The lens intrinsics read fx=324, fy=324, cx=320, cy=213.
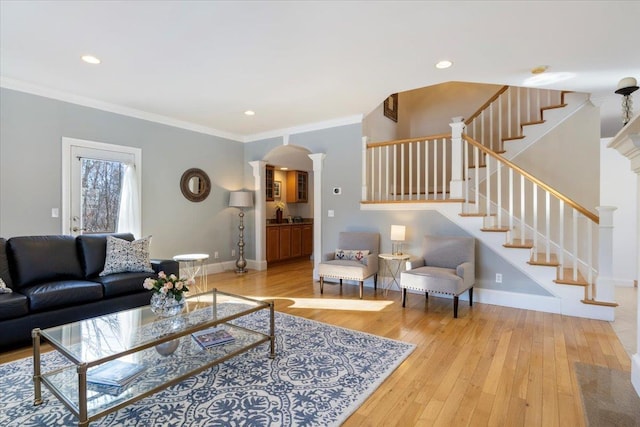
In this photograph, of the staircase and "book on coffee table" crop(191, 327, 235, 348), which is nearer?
"book on coffee table" crop(191, 327, 235, 348)

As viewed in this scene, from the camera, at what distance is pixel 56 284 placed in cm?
300

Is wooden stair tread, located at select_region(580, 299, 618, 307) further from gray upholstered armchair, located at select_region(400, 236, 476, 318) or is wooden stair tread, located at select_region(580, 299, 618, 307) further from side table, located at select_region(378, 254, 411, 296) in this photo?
side table, located at select_region(378, 254, 411, 296)

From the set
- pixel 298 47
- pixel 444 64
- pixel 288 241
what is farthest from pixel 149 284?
pixel 288 241

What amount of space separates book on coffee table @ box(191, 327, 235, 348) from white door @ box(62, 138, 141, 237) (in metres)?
2.94

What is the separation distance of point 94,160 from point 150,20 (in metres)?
2.72

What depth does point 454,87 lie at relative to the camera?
6.29 m

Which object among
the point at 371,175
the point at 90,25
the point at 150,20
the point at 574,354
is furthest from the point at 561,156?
the point at 90,25

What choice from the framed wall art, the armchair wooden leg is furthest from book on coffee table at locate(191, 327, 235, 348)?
the framed wall art

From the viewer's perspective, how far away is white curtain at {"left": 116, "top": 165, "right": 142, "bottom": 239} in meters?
4.67

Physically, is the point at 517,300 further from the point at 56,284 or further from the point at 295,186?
the point at 295,186

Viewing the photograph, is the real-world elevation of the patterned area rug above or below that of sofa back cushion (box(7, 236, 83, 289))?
below

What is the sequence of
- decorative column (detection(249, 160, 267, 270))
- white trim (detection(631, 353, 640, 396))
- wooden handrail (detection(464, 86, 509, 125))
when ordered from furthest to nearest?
decorative column (detection(249, 160, 267, 270)) < wooden handrail (detection(464, 86, 509, 125)) < white trim (detection(631, 353, 640, 396))

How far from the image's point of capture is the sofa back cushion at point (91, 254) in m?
3.46

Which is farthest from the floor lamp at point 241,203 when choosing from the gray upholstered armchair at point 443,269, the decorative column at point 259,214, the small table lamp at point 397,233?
the gray upholstered armchair at point 443,269
